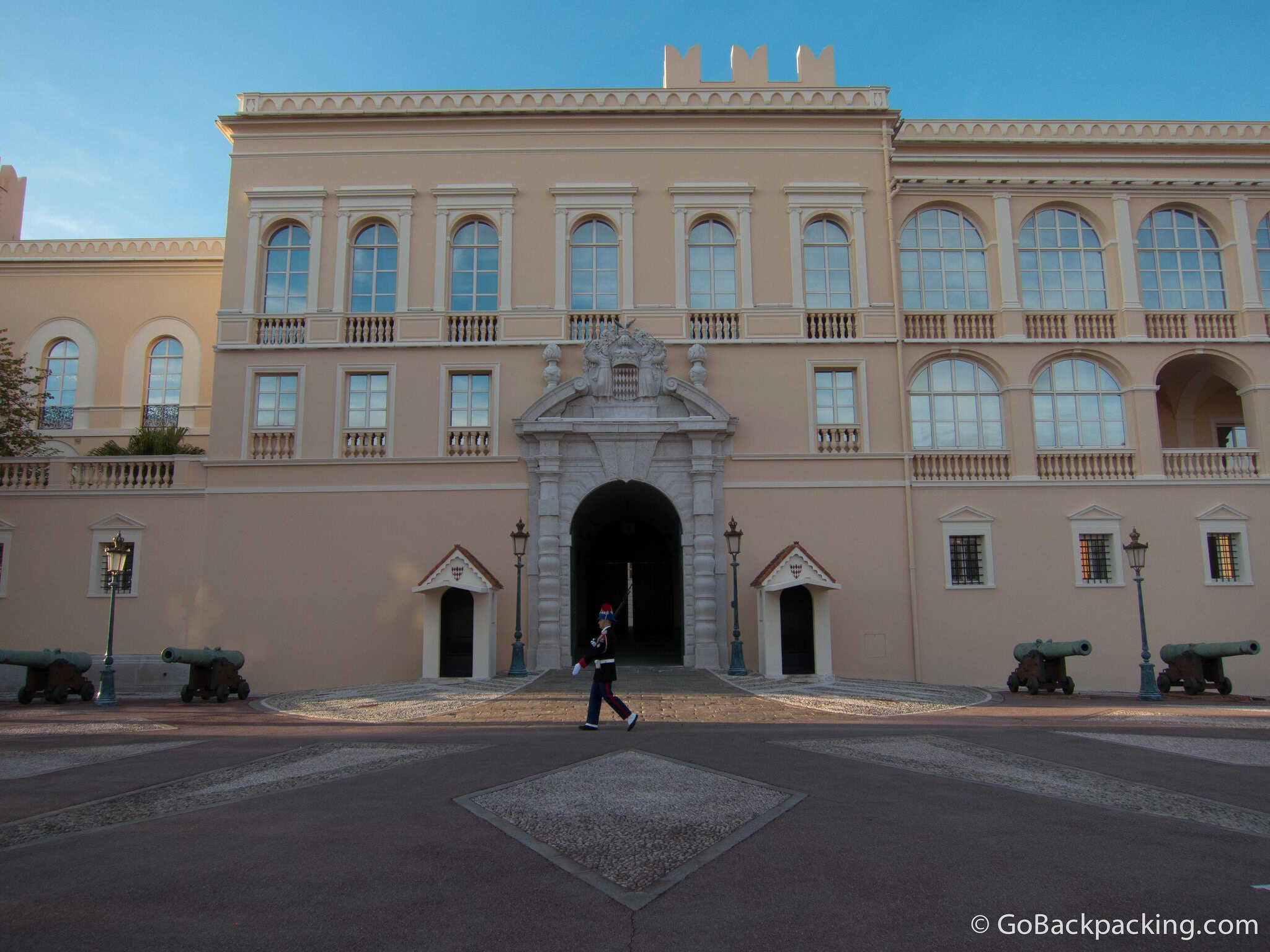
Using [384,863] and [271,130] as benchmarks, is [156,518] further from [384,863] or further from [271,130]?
[384,863]

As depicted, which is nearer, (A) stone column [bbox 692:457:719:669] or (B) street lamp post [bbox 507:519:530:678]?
(B) street lamp post [bbox 507:519:530:678]

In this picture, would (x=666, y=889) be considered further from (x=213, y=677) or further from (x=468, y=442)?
(x=468, y=442)

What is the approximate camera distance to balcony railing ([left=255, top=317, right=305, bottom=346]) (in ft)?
71.5

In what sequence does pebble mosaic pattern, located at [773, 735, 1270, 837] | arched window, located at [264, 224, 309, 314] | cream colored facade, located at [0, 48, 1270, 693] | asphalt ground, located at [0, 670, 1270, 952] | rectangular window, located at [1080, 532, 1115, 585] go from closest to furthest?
asphalt ground, located at [0, 670, 1270, 952] → pebble mosaic pattern, located at [773, 735, 1270, 837] → cream colored facade, located at [0, 48, 1270, 693] → rectangular window, located at [1080, 532, 1115, 585] → arched window, located at [264, 224, 309, 314]

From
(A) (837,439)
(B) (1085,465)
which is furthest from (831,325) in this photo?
(B) (1085,465)

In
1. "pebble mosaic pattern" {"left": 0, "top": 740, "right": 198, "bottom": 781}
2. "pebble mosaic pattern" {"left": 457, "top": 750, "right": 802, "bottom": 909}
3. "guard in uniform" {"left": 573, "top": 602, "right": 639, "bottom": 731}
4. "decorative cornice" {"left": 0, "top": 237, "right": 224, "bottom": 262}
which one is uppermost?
"decorative cornice" {"left": 0, "top": 237, "right": 224, "bottom": 262}

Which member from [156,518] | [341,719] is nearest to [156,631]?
[156,518]

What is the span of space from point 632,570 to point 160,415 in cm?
1832

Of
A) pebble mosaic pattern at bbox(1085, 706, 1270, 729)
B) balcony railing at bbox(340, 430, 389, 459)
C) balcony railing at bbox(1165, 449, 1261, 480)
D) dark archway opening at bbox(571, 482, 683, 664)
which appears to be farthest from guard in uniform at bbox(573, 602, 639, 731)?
balcony railing at bbox(1165, 449, 1261, 480)

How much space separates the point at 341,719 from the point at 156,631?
999 cm

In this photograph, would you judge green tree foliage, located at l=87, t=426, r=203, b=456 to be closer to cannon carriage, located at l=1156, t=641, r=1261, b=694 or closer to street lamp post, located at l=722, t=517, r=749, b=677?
street lamp post, located at l=722, t=517, r=749, b=677

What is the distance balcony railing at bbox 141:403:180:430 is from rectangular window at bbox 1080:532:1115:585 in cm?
2518

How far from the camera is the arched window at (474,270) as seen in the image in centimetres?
2200

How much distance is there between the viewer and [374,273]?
2219cm
